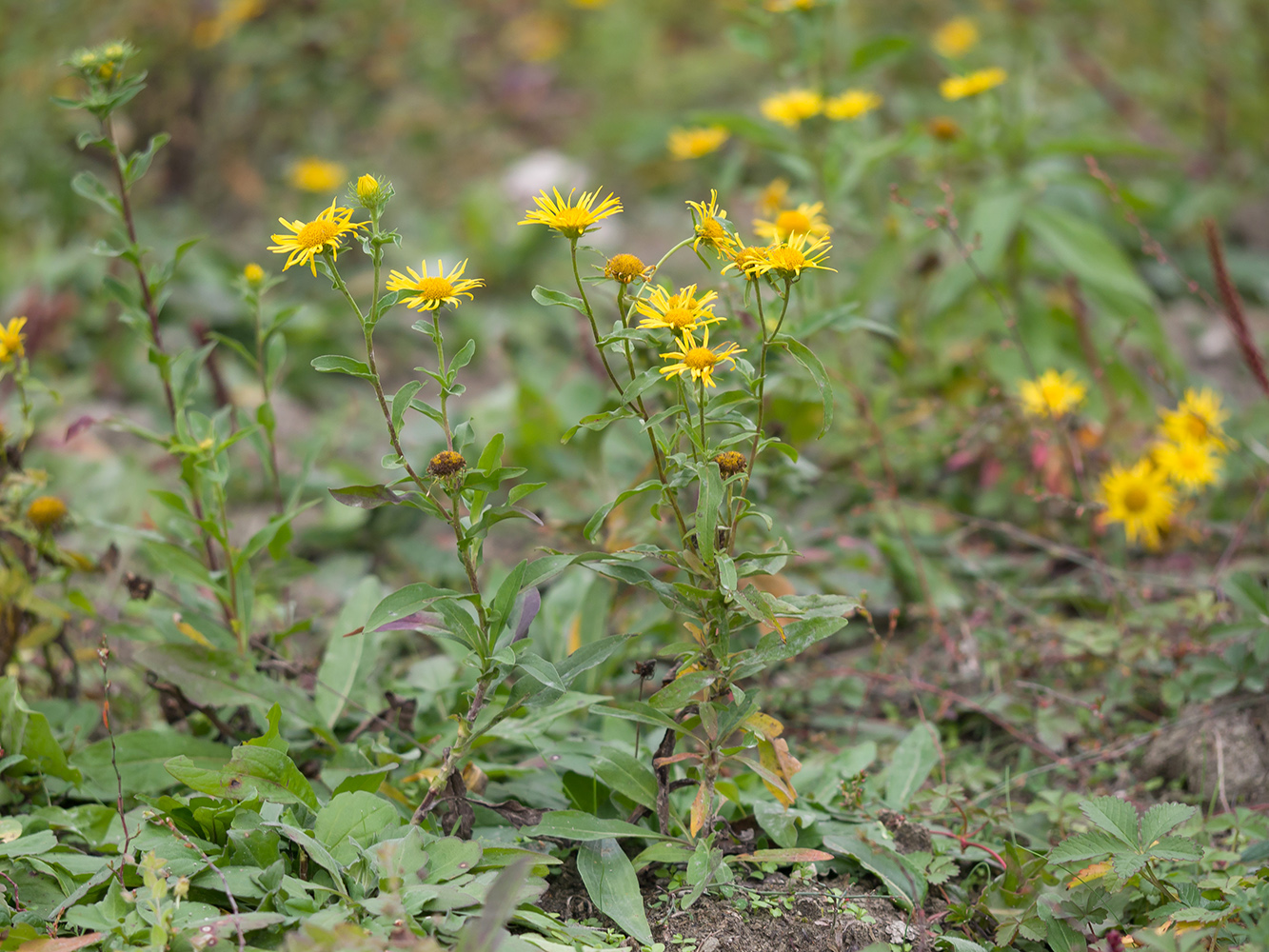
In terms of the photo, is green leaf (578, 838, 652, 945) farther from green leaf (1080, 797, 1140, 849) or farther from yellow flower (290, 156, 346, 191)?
yellow flower (290, 156, 346, 191)

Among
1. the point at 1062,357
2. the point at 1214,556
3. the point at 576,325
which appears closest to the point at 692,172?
the point at 576,325

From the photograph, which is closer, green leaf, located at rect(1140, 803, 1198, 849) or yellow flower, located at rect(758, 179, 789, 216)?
green leaf, located at rect(1140, 803, 1198, 849)

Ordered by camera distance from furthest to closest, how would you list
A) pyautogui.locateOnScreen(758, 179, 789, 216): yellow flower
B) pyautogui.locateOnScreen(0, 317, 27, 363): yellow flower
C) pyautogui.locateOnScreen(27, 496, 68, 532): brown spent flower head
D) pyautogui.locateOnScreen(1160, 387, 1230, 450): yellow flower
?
pyautogui.locateOnScreen(758, 179, 789, 216): yellow flower < pyautogui.locateOnScreen(1160, 387, 1230, 450): yellow flower < pyautogui.locateOnScreen(27, 496, 68, 532): brown spent flower head < pyautogui.locateOnScreen(0, 317, 27, 363): yellow flower

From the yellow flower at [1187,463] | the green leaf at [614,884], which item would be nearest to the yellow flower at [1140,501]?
the yellow flower at [1187,463]

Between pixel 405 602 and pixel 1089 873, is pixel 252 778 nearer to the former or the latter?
pixel 405 602

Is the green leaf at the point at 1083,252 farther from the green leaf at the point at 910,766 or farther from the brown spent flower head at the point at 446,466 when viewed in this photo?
the brown spent flower head at the point at 446,466

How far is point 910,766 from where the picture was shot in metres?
1.75

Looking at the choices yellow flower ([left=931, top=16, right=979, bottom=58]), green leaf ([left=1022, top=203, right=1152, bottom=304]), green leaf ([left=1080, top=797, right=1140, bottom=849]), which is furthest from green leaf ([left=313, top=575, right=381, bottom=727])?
yellow flower ([left=931, top=16, right=979, bottom=58])

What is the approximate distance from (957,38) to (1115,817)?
3.77 meters

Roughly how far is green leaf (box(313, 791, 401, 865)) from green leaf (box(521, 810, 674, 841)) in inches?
8.3

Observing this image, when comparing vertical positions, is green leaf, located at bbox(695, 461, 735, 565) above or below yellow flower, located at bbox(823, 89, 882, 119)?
below

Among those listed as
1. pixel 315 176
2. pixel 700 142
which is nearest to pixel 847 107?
pixel 700 142

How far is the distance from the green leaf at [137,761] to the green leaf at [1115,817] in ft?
4.45

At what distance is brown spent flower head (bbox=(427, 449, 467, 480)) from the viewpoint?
1278 millimetres
